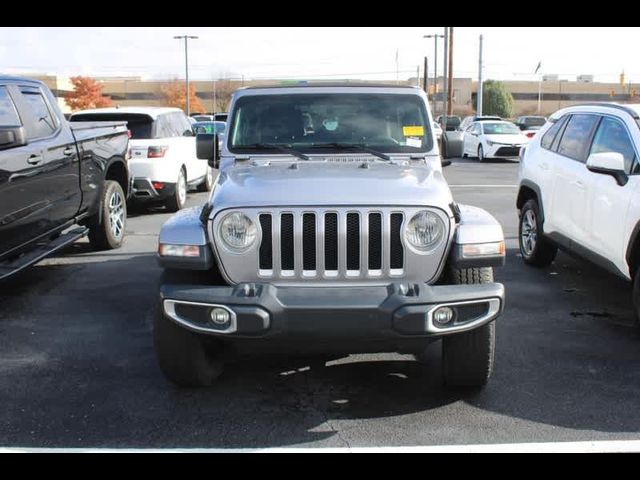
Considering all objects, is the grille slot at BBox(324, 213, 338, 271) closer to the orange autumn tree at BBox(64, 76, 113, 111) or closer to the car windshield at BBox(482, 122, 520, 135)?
the car windshield at BBox(482, 122, 520, 135)

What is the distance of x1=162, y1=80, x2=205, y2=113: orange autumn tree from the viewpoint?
93.8 meters

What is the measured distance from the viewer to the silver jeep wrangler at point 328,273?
3.68 meters

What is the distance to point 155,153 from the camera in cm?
1096

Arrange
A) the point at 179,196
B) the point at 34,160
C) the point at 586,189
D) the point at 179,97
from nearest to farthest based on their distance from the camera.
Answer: the point at 586,189, the point at 34,160, the point at 179,196, the point at 179,97

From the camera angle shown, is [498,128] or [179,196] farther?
[498,128]

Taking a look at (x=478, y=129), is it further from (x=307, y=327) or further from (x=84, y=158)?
(x=307, y=327)

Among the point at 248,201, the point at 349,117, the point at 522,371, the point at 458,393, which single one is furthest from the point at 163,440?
the point at 349,117

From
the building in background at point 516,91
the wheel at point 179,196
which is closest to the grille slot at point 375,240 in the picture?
the wheel at point 179,196

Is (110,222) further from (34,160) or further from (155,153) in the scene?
(155,153)

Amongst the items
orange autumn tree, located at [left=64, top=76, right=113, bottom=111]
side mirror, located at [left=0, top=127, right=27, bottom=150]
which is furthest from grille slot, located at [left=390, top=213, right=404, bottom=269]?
orange autumn tree, located at [left=64, top=76, right=113, bottom=111]

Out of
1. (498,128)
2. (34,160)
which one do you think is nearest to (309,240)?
(34,160)

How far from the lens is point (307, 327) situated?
3670 mm

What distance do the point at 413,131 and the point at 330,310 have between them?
220 cm
